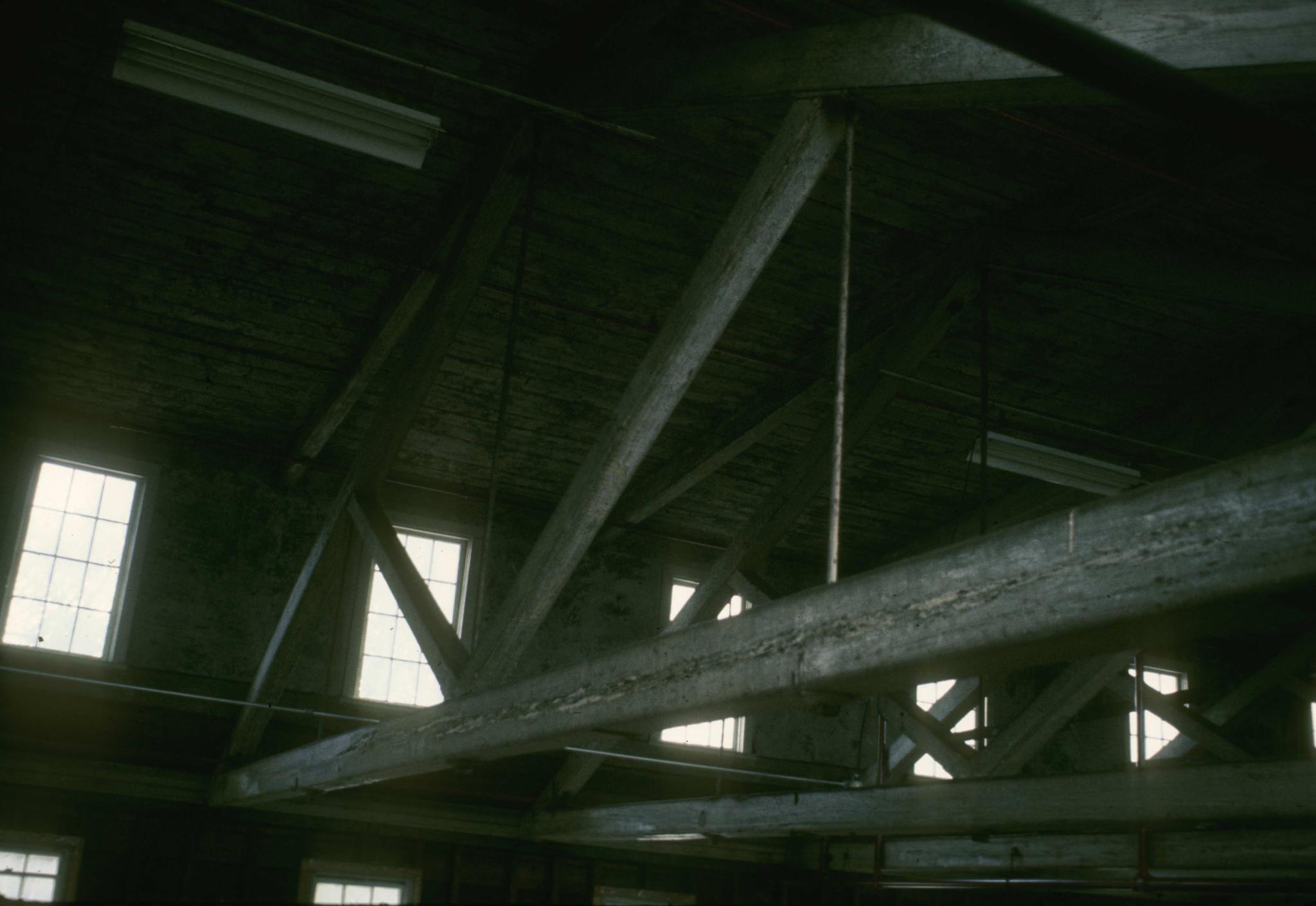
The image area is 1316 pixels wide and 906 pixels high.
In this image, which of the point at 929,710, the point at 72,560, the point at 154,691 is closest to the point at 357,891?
the point at 154,691

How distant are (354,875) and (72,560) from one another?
3.00m

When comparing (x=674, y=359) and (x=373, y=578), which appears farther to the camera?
(x=373, y=578)

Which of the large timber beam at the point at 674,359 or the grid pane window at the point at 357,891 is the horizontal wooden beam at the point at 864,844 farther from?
the large timber beam at the point at 674,359

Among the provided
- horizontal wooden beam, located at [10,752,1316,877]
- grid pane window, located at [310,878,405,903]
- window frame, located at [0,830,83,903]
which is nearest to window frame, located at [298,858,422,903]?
grid pane window, located at [310,878,405,903]

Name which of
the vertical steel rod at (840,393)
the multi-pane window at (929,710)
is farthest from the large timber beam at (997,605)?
the multi-pane window at (929,710)

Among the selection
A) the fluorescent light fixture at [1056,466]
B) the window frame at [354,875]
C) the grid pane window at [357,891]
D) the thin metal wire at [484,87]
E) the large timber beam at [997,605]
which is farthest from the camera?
the grid pane window at [357,891]

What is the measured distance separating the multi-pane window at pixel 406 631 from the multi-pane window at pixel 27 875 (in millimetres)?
2227

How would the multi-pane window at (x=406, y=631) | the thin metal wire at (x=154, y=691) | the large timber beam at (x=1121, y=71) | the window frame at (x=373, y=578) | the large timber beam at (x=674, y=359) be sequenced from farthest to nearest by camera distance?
1. the multi-pane window at (x=406, y=631)
2. the window frame at (x=373, y=578)
3. the thin metal wire at (x=154, y=691)
4. the large timber beam at (x=674, y=359)
5. the large timber beam at (x=1121, y=71)

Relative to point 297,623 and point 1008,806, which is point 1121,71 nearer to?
point 1008,806

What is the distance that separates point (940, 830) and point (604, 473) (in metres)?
3.47

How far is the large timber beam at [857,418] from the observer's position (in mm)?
6844

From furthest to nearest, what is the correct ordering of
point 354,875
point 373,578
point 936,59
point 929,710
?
point 929,710 → point 373,578 → point 354,875 → point 936,59

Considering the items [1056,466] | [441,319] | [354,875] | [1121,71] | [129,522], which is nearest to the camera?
[1121,71]

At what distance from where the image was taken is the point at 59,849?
25.6 ft
